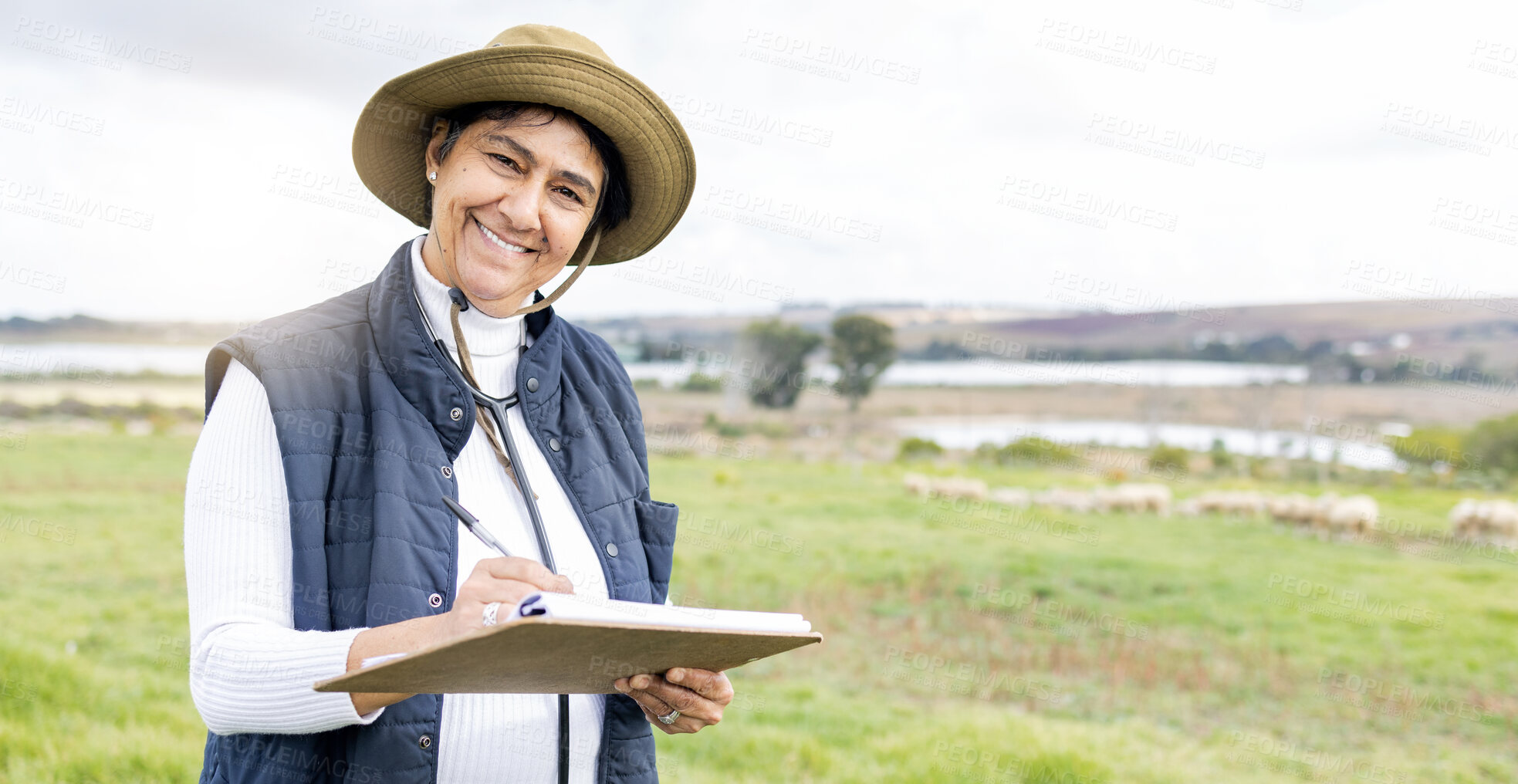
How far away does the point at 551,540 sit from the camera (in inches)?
84.2

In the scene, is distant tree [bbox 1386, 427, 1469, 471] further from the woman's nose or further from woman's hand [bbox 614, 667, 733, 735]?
the woman's nose

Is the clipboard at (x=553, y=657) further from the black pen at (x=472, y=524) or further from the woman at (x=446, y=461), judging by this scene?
the black pen at (x=472, y=524)

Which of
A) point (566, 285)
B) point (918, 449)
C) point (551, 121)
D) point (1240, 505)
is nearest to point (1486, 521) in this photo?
point (1240, 505)

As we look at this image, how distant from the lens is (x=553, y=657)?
1461 millimetres

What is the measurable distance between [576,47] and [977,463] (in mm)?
24569

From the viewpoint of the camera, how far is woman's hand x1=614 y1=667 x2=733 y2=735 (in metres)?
1.87

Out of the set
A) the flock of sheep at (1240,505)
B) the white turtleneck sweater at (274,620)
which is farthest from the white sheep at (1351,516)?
the white turtleneck sweater at (274,620)

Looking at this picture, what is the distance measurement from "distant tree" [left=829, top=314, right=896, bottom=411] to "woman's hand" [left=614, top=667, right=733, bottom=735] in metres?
29.6

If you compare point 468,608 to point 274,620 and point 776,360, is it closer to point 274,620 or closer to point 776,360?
point 274,620

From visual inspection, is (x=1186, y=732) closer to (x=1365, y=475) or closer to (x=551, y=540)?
(x=551, y=540)

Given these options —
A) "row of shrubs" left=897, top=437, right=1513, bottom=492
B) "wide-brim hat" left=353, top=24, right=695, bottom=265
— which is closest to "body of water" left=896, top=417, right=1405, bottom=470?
"row of shrubs" left=897, top=437, right=1513, bottom=492

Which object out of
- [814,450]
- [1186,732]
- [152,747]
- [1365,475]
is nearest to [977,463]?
[814,450]

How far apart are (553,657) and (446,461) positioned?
0.67 meters

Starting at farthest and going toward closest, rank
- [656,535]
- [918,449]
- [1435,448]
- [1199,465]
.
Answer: [918,449] < [1199,465] < [1435,448] < [656,535]
